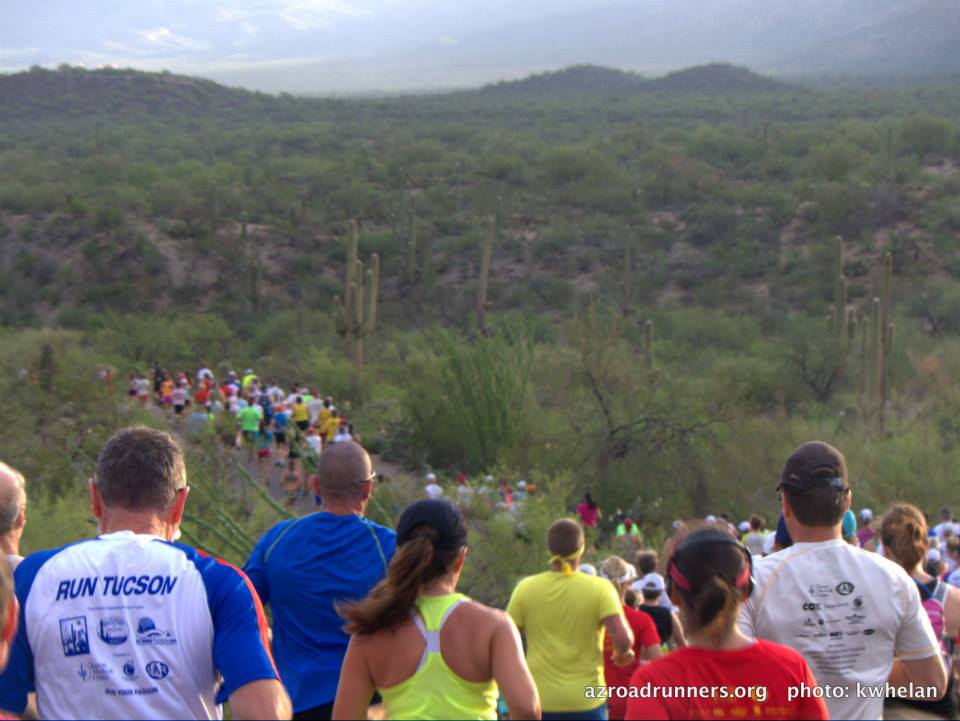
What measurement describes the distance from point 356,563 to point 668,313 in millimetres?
31612

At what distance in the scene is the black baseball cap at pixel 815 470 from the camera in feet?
11.7

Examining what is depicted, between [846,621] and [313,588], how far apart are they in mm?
1724

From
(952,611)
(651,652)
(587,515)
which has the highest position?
(952,611)

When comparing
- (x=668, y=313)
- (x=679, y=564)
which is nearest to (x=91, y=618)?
(x=679, y=564)

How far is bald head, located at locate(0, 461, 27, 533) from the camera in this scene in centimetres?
356

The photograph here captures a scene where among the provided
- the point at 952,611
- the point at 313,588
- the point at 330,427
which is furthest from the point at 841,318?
the point at 313,588

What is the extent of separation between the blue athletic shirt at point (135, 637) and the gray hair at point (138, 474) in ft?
0.57

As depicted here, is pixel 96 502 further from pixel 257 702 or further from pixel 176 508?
pixel 257 702

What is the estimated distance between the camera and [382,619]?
3350 millimetres

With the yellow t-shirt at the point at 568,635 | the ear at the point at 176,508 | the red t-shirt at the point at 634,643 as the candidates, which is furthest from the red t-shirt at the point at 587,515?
the ear at the point at 176,508

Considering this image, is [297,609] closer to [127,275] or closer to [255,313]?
[255,313]

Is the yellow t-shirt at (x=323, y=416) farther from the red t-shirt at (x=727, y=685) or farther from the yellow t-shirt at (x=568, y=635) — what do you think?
the red t-shirt at (x=727, y=685)

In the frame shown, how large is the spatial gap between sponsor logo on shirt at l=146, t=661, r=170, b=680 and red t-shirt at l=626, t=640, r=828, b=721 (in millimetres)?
1126

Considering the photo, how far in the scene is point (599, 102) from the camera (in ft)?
284
